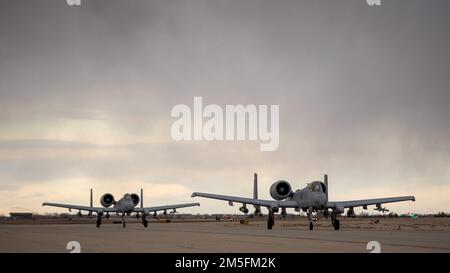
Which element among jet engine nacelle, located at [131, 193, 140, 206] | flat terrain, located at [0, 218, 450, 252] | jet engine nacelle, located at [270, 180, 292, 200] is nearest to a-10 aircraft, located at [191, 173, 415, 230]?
jet engine nacelle, located at [270, 180, 292, 200]

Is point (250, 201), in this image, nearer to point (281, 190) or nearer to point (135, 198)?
point (281, 190)

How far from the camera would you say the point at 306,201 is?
42125 millimetres

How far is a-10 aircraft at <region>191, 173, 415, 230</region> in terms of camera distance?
1633 inches

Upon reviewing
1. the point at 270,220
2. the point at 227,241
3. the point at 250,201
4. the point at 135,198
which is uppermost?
the point at 135,198

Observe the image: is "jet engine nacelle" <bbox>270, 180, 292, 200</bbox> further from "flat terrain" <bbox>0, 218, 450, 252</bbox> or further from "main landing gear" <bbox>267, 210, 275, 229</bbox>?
"flat terrain" <bbox>0, 218, 450, 252</bbox>

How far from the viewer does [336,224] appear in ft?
135

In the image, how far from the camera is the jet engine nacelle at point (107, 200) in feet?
196

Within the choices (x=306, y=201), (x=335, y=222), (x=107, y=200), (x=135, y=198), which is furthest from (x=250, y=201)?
(x=107, y=200)

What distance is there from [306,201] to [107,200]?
26.9 metres

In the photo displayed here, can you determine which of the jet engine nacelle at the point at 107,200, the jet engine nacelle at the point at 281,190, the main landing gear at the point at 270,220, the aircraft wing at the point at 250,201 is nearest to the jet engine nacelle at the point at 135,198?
the jet engine nacelle at the point at 107,200
